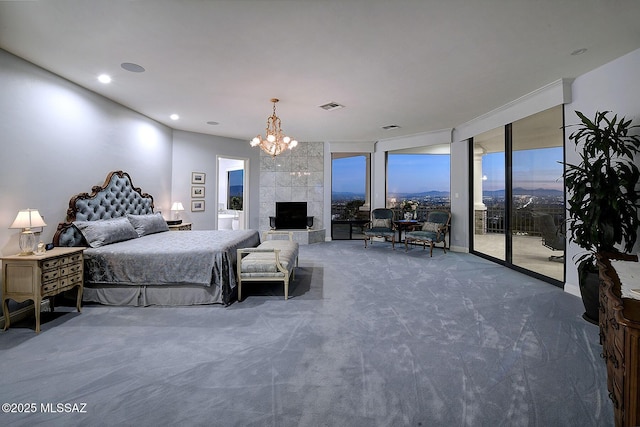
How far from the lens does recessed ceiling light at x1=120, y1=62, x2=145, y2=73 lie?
10.7 feet

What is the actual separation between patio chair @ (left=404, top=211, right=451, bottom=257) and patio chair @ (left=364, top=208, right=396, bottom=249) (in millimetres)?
527

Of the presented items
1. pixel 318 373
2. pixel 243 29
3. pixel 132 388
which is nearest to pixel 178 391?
pixel 132 388

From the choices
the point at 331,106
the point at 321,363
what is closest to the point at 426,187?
the point at 331,106

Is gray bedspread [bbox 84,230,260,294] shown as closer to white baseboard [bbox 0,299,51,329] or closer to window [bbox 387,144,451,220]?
white baseboard [bbox 0,299,51,329]

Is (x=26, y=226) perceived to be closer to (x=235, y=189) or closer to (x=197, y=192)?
(x=197, y=192)

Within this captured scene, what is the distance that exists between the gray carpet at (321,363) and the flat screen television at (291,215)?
14.0 ft

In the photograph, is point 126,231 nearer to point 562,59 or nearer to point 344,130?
point 344,130

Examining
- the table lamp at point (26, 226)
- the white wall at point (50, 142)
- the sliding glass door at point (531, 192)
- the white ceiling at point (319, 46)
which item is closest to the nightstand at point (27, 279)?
the table lamp at point (26, 226)

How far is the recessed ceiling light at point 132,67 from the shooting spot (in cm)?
325

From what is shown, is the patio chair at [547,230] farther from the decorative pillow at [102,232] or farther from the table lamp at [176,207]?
the table lamp at [176,207]

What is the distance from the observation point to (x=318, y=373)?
193cm

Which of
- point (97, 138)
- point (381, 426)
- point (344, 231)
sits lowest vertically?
point (381, 426)

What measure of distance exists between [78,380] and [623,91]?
5511 mm

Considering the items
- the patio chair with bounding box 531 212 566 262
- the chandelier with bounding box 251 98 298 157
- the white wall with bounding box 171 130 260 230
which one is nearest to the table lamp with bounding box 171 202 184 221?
the white wall with bounding box 171 130 260 230
